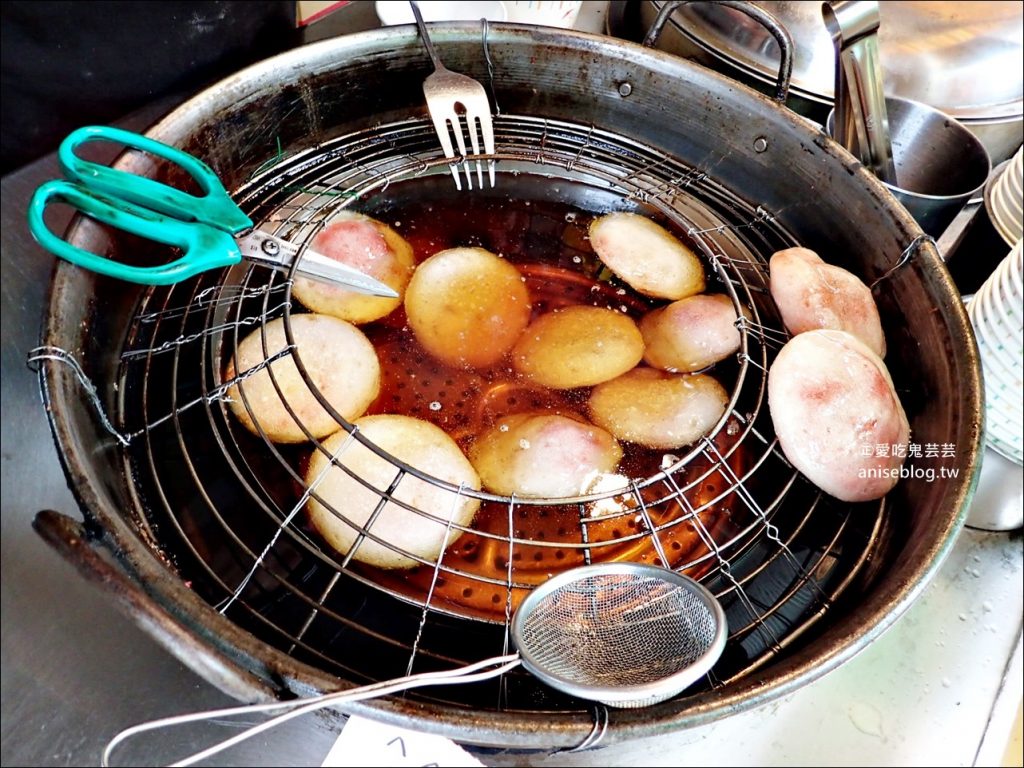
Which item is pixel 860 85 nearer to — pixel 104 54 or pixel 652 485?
pixel 652 485

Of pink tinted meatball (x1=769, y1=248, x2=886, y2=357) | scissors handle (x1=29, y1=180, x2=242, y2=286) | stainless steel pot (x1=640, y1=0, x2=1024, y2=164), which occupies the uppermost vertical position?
stainless steel pot (x1=640, y1=0, x2=1024, y2=164)

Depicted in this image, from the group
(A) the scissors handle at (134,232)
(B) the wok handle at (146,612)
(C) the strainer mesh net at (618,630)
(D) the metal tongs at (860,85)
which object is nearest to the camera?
(B) the wok handle at (146,612)

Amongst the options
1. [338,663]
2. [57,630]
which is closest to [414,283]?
[338,663]

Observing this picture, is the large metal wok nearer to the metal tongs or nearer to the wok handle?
the wok handle

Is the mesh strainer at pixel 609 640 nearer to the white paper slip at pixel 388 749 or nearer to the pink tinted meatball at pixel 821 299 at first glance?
the white paper slip at pixel 388 749

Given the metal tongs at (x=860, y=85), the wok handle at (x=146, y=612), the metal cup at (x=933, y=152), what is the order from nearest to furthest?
1. the wok handle at (x=146, y=612)
2. the metal tongs at (x=860, y=85)
3. the metal cup at (x=933, y=152)

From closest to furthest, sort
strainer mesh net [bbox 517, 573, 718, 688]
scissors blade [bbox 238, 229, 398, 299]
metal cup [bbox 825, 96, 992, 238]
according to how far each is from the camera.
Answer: strainer mesh net [bbox 517, 573, 718, 688]
scissors blade [bbox 238, 229, 398, 299]
metal cup [bbox 825, 96, 992, 238]

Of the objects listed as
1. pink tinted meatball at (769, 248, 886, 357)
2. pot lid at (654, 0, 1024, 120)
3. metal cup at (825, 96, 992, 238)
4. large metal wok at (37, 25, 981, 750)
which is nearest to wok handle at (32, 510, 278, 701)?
large metal wok at (37, 25, 981, 750)

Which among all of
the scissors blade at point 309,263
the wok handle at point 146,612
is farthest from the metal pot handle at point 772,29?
the wok handle at point 146,612
